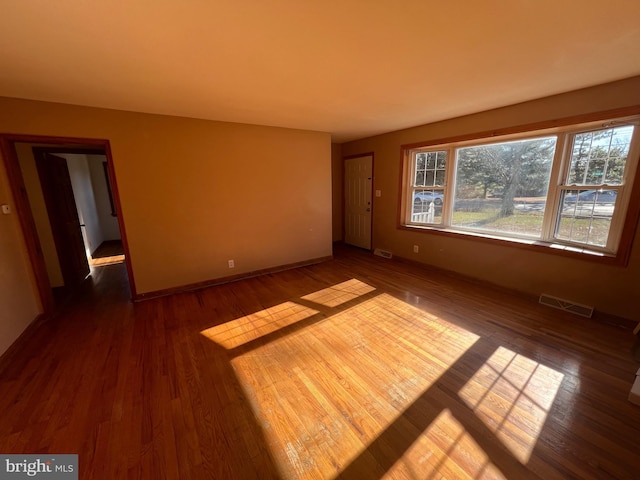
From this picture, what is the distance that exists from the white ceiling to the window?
56 cm

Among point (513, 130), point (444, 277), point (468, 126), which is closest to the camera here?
point (513, 130)

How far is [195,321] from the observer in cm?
273

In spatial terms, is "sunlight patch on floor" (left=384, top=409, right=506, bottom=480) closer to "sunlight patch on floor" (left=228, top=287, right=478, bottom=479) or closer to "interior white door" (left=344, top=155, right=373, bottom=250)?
"sunlight patch on floor" (left=228, top=287, right=478, bottom=479)

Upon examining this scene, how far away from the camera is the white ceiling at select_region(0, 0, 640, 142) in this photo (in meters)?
1.30

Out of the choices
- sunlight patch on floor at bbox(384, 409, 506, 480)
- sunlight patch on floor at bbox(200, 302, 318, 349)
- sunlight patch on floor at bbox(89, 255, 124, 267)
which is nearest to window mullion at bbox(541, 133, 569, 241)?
sunlight patch on floor at bbox(384, 409, 506, 480)

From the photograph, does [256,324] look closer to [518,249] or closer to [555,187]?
[518,249]

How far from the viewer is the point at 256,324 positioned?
265cm

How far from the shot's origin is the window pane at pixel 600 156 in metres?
2.40

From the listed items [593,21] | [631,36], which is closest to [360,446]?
[593,21]

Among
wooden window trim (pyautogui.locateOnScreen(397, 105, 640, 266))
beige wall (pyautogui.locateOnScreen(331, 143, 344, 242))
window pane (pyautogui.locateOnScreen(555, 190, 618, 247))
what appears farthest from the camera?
beige wall (pyautogui.locateOnScreen(331, 143, 344, 242))

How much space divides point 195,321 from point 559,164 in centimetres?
438

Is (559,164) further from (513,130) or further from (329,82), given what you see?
(329,82)

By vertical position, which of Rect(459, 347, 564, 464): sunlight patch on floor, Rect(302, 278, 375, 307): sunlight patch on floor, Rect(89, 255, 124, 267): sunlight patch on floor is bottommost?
Rect(459, 347, 564, 464): sunlight patch on floor

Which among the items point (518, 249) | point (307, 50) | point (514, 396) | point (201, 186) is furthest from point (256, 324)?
point (518, 249)
